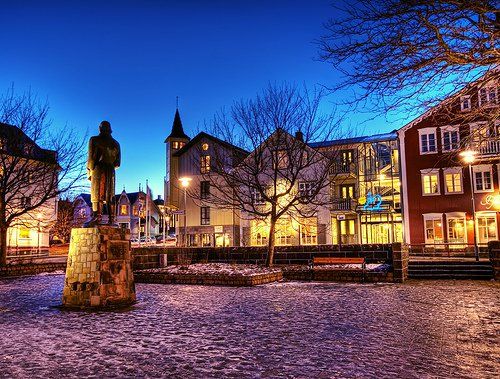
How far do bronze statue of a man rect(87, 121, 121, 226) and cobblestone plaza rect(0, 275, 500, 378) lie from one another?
2.89m

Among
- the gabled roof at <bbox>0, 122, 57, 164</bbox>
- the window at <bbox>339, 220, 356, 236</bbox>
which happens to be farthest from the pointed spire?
the gabled roof at <bbox>0, 122, 57, 164</bbox>

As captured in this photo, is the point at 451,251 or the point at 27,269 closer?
the point at 27,269

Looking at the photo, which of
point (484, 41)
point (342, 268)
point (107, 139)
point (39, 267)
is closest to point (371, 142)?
point (342, 268)

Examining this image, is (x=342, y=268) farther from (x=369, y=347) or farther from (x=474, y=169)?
(x=474, y=169)

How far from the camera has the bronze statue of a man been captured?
12.3 metres

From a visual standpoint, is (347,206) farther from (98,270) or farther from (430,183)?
(98,270)

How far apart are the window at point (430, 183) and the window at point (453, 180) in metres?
0.65

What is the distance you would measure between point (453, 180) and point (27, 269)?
29.9 metres

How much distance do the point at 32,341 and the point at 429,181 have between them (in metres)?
32.6

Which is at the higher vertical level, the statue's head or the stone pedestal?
the statue's head

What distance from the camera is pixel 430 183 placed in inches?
1361

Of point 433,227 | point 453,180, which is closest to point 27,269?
point 433,227

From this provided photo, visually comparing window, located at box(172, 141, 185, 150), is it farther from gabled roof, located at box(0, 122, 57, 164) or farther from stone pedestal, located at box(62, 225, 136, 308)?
stone pedestal, located at box(62, 225, 136, 308)

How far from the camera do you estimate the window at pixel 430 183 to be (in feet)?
112
